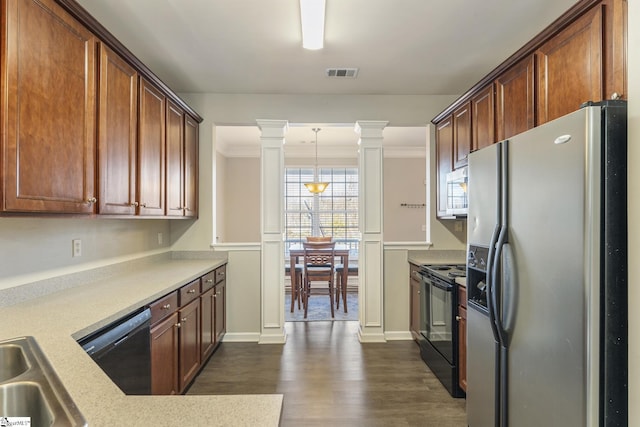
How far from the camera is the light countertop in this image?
31.6 inches

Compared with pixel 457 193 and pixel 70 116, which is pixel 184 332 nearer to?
pixel 70 116

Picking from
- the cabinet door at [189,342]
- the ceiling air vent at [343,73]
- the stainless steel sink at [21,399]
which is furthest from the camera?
the ceiling air vent at [343,73]

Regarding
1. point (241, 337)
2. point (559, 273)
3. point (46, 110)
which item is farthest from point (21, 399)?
point (241, 337)

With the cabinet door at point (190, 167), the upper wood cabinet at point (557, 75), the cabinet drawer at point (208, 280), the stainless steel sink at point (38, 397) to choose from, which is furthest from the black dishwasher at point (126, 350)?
the upper wood cabinet at point (557, 75)

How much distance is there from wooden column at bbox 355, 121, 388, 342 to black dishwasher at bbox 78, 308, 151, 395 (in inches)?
91.0

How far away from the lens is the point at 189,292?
8.39 feet

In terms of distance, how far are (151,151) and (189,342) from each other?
144cm

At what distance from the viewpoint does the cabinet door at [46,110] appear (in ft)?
4.40

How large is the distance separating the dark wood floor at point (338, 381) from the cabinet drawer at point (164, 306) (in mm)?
796

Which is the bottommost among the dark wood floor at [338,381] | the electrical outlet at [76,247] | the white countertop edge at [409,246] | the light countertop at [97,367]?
the dark wood floor at [338,381]

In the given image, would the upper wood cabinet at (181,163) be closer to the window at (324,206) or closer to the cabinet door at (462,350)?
the cabinet door at (462,350)

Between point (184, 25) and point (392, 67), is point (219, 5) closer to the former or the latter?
point (184, 25)

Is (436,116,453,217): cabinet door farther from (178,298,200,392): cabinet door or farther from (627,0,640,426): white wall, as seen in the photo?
(178,298,200,392): cabinet door

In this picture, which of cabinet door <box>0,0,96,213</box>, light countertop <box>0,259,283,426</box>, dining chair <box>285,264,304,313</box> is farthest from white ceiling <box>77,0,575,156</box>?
dining chair <box>285,264,304,313</box>
